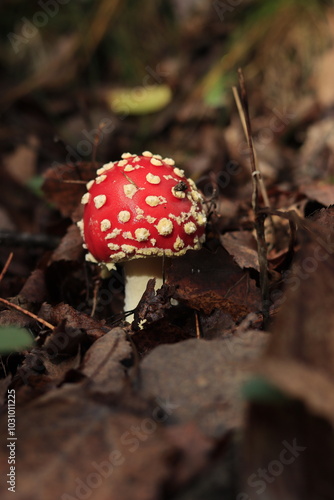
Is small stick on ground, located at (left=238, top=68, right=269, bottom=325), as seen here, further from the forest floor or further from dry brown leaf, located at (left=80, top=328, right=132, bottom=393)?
dry brown leaf, located at (left=80, top=328, right=132, bottom=393)

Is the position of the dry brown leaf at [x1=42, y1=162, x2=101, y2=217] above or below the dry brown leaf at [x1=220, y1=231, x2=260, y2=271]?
above

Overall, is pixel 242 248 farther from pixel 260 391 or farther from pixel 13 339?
pixel 260 391

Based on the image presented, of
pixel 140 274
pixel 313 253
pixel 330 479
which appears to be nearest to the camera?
pixel 330 479

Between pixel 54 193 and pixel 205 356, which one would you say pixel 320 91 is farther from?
pixel 205 356

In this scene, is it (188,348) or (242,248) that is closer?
(188,348)

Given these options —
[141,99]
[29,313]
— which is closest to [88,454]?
[29,313]

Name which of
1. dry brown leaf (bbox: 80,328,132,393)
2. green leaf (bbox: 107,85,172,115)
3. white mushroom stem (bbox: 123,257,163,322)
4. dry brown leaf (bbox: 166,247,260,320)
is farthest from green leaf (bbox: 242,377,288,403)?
green leaf (bbox: 107,85,172,115)

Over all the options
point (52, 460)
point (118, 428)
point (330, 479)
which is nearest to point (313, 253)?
point (330, 479)
